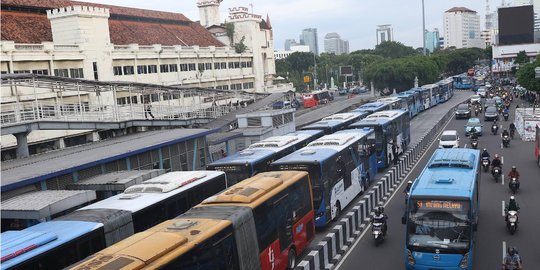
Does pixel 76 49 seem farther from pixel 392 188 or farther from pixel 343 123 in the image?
pixel 392 188

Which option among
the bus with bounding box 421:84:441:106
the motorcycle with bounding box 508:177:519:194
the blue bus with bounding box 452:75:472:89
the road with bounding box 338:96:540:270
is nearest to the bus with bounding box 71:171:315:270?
the road with bounding box 338:96:540:270

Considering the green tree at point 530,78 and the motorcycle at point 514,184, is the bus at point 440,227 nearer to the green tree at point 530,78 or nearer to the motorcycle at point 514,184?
the motorcycle at point 514,184

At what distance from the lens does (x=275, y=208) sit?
13.3m

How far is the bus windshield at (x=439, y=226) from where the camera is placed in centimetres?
→ 1236

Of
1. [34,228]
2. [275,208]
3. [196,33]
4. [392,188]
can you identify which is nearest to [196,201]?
[275,208]

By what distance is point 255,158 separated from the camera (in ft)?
61.5

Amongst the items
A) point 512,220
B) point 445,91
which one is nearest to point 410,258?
point 512,220

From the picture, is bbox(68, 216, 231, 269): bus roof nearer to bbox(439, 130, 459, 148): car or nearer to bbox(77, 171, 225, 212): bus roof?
bbox(77, 171, 225, 212): bus roof

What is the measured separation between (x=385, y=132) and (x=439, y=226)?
15.1 m

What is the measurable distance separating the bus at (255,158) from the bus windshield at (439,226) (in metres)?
6.87

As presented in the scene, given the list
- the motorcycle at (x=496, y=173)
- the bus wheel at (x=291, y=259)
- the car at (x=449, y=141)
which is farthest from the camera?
the car at (x=449, y=141)

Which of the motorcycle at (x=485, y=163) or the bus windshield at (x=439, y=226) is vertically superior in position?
the bus windshield at (x=439, y=226)

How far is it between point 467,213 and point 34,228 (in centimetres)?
1008

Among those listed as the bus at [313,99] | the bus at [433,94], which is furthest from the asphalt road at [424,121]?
the bus at [313,99]
